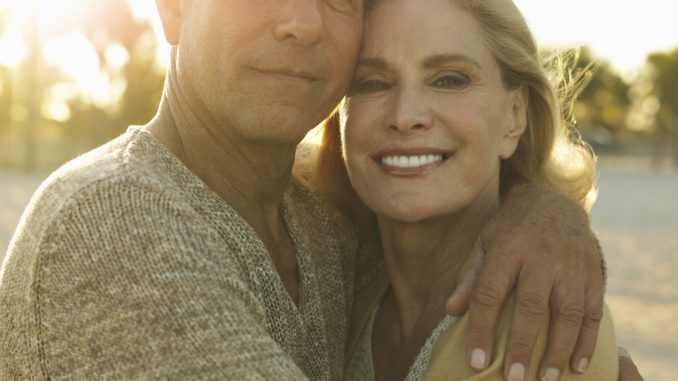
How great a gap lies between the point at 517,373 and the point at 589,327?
0.32 meters

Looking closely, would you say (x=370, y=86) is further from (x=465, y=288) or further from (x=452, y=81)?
(x=465, y=288)

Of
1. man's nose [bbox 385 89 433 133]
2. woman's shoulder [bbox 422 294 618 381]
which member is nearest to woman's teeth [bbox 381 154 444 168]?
man's nose [bbox 385 89 433 133]

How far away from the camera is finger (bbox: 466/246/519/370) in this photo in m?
2.21

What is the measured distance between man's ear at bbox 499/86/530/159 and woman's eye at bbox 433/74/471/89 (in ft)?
1.02

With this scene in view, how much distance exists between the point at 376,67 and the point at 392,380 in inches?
48.2

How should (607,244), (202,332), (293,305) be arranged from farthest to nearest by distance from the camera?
(607,244) < (293,305) < (202,332)

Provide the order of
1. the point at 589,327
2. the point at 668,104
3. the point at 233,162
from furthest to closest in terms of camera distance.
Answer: the point at 668,104 → the point at 233,162 → the point at 589,327

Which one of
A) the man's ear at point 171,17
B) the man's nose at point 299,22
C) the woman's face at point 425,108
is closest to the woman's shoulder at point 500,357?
the woman's face at point 425,108

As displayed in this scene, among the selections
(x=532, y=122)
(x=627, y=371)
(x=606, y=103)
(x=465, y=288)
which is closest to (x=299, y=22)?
(x=465, y=288)

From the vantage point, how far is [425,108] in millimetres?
2717

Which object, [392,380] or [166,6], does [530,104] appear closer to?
[392,380]

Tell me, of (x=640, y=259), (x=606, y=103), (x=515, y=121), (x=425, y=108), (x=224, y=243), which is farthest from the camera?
(x=606, y=103)

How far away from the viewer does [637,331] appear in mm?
7113

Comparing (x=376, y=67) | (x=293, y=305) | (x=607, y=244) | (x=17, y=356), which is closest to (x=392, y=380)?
(x=293, y=305)
